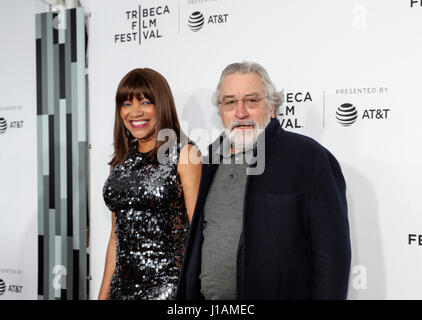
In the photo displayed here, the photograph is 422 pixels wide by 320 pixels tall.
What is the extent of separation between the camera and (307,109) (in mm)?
1737

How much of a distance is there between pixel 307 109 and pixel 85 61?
4.66 ft

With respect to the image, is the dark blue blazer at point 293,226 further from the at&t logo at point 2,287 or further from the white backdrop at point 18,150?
the at&t logo at point 2,287

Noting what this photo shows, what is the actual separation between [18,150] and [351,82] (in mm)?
2179

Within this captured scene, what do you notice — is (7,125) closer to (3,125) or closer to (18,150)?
(3,125)

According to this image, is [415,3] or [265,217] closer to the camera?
[265,217]

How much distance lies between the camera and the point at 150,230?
1.52 m

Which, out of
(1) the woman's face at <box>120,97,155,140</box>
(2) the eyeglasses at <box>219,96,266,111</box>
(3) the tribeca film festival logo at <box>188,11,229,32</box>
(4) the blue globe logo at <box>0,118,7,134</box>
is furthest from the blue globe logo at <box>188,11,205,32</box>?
(4) the blue globe logo at <box>0,118,7,134</box>

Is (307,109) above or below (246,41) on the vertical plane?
below

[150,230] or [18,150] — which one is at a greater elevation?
[18,150]

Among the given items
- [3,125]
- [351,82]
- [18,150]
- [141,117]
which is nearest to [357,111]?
[351,82]

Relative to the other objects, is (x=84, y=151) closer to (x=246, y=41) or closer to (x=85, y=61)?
(x=85, y=61)
